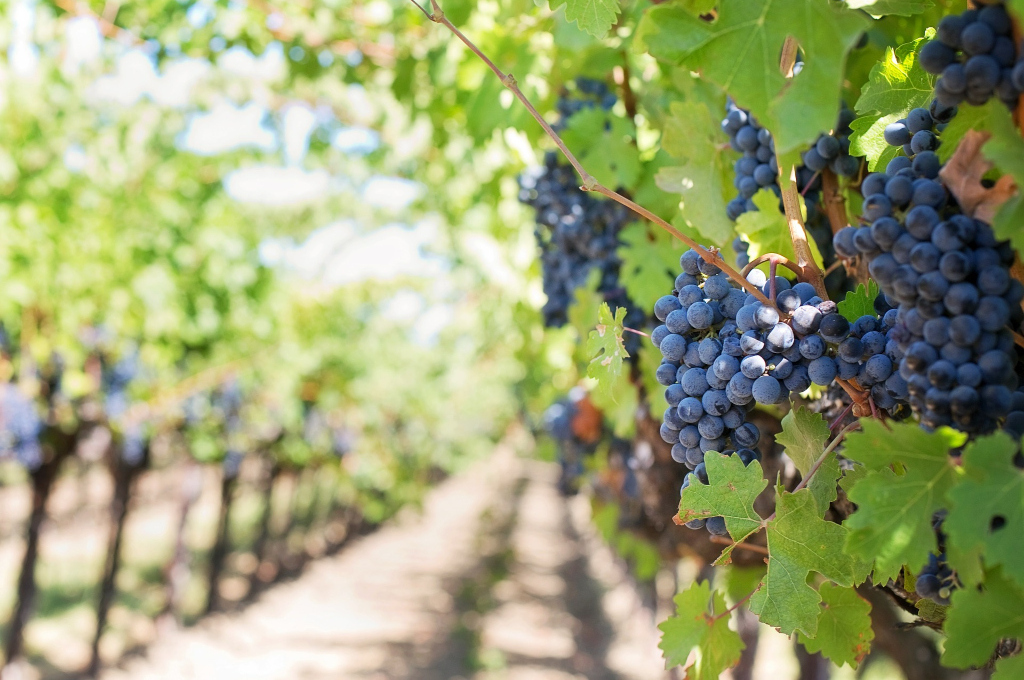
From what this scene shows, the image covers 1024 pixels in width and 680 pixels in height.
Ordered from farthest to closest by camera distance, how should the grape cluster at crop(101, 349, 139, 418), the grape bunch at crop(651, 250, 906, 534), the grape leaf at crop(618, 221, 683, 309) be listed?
1. the grape cluster at crop(101, 349, 139, 418)
2. the grape leaf at crop(618, 221, 683, 309)
3. the grape bunch at crop(651, 250, 906, 534)

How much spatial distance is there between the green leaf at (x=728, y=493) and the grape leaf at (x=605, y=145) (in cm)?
115

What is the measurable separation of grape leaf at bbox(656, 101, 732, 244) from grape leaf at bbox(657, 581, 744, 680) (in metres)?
0.65

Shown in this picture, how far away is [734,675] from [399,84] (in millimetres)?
3104

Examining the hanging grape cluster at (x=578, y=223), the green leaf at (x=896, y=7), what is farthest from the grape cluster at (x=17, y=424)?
the green leaf at (x=896, y=7)

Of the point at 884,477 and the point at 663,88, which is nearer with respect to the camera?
the point at 884,477

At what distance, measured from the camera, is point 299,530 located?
18969 mm

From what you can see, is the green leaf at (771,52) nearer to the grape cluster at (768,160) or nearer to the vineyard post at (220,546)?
the grape cluster at (768,160)

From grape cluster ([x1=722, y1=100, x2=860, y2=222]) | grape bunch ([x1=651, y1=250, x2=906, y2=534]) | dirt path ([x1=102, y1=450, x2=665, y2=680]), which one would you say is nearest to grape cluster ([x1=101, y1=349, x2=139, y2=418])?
dirt path ([x1=102, y1=450, x2=665, y2=680])

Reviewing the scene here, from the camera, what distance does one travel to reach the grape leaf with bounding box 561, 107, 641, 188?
2.07 meters

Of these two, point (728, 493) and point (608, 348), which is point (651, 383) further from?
point (728, 493)

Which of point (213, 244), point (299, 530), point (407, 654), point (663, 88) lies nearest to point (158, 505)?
point (299, 530)

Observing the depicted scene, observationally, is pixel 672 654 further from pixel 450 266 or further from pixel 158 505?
pixel 158 505

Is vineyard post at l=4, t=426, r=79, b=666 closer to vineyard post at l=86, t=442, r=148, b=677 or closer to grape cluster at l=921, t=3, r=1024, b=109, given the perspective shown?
vineyard post at l=86, t=442, r=148, b=677

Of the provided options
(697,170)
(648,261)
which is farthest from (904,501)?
(648,261)
